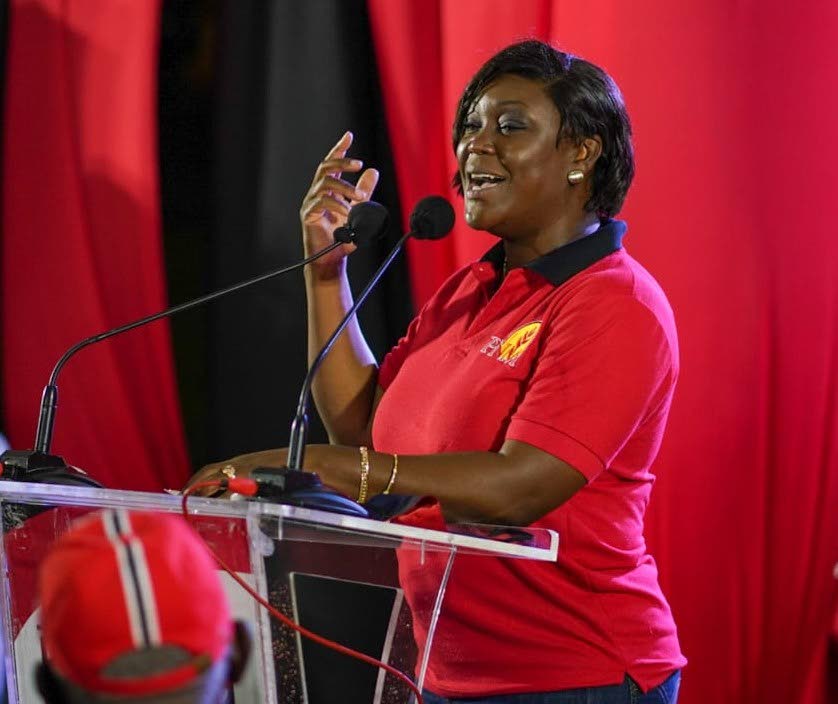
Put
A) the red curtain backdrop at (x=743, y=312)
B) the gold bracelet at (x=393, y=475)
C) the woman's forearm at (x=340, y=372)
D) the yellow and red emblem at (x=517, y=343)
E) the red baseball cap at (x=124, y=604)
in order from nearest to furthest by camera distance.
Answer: the red baseball cap at (x=124, y=604)
the gold bracelet at (x=393, y=475)
the yellow and red emblem at (x=517, y=343)
the woman's forearm at (x=340, y=372)
the red curtain backdrop at (x=743, y=312)

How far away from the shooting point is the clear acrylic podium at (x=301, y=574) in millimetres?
1174

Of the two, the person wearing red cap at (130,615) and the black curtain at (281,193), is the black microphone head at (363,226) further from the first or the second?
the person wearing red cap at (130,615)

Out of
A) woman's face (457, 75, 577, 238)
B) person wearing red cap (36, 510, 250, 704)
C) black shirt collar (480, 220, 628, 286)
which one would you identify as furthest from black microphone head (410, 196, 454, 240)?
person wearing red cap (36, 510, 250, 704)

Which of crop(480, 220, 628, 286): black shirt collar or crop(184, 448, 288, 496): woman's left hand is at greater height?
crop(480, 220, 628, 286): black shirt collar

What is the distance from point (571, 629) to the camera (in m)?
1.47

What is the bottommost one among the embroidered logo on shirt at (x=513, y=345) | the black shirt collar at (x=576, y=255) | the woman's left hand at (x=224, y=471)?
the woman's left hand at (x=224, y=471)

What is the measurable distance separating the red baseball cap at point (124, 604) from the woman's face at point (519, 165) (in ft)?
3.46

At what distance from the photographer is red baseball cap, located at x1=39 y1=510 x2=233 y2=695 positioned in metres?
0.70

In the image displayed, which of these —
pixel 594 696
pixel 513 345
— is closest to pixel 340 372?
pixel 513 345

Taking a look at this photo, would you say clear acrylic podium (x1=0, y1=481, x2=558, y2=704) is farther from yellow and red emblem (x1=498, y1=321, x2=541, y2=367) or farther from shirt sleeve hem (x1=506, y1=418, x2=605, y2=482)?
yellow and red emblem (x1=498, y1=321, x2=541, y2=367)

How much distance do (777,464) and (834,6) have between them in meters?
0.72

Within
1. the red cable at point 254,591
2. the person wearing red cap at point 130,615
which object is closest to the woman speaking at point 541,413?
the red cable at point 254,591

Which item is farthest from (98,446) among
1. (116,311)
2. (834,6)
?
(834,6)

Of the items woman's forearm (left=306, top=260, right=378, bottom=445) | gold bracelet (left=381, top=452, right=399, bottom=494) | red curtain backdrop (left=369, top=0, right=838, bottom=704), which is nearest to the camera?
gold bracelet (left=381, top=452, right=399, bottom=494)
